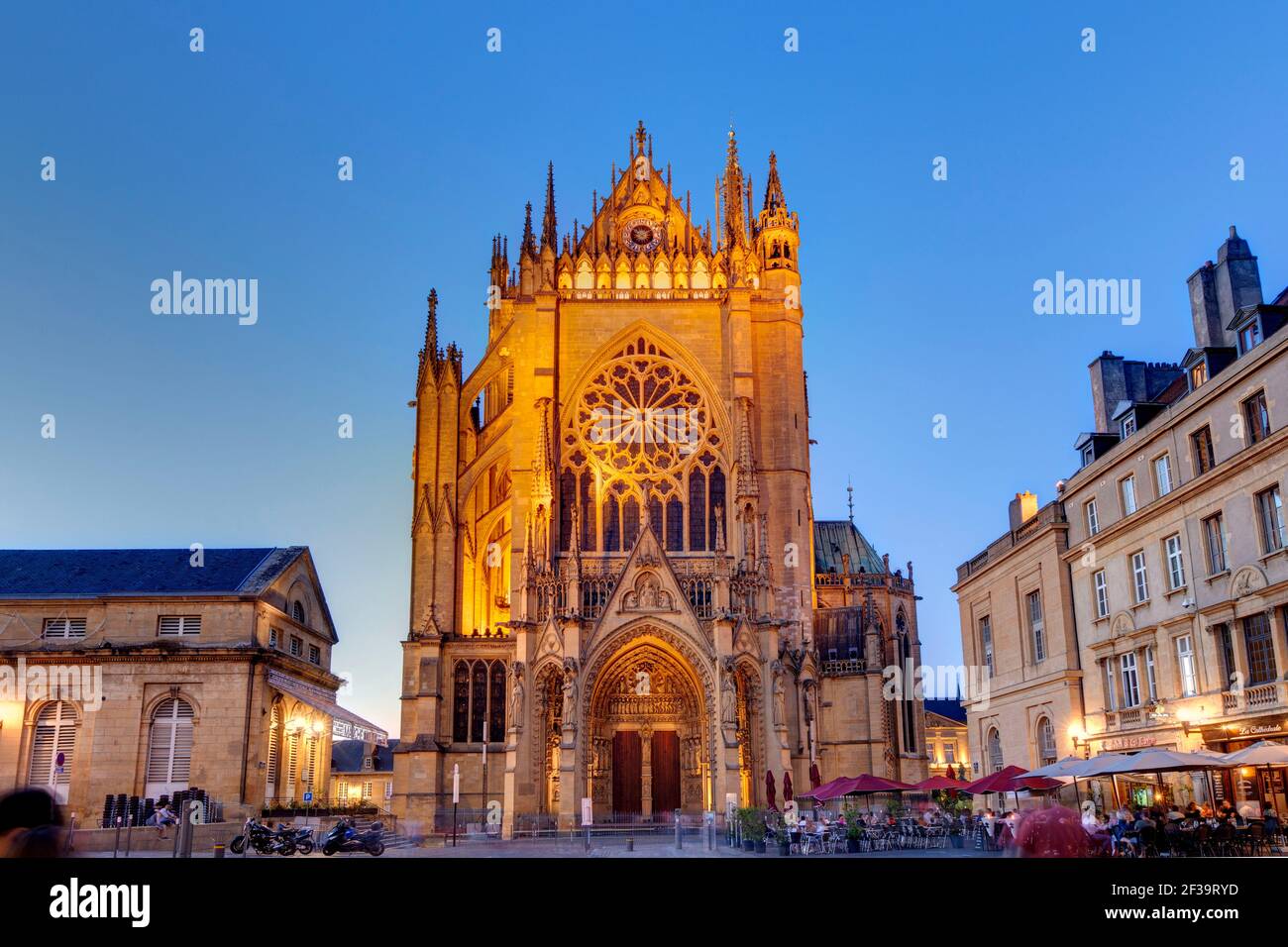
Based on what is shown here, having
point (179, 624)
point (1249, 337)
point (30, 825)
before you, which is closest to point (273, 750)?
point (179, 624)

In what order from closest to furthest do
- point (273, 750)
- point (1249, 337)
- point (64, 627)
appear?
point (1249, 337)
point (64, 627)
point (273, 750)

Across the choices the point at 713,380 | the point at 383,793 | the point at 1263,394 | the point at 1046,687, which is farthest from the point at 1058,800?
the point at 383,793

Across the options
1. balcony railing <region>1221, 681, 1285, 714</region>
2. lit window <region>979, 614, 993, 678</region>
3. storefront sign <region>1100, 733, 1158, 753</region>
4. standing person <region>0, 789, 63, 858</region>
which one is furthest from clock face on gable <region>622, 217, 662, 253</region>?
standing person <region>0, 789, 63, 858</region>

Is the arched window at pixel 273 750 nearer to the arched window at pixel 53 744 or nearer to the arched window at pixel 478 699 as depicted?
the arched window at pixel 53 744

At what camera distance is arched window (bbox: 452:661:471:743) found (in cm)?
4538

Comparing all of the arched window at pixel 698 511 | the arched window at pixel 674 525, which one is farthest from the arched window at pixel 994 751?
the arched window at pixel 674 525

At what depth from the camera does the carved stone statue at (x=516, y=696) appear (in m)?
41.2

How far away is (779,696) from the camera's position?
1655 inches

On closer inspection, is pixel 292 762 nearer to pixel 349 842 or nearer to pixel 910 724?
pixel 349 842

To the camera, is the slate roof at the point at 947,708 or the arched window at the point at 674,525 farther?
the slate roof at the point at 947,708

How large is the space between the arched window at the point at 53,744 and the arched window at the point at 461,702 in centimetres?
1402

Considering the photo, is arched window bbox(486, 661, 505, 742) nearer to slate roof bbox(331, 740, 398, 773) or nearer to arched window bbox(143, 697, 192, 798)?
arched window bbox(143, 697, 192, 798)

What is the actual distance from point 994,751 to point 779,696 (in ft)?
32.8
